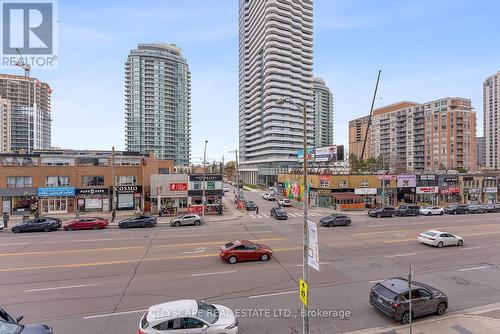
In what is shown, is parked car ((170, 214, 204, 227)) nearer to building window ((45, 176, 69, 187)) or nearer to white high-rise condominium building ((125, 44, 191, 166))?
building window ((45, 176, 69, 187))

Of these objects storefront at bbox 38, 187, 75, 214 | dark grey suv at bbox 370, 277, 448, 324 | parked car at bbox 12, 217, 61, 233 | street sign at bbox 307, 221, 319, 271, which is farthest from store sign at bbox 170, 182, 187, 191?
street sign at bbox 307, 221, 319, 271

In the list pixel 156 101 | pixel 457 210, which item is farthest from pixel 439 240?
pixel 156 101

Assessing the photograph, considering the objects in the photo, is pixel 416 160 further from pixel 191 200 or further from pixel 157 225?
pixel 157 225

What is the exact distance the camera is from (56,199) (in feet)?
133

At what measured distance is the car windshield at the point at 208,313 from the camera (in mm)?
9352

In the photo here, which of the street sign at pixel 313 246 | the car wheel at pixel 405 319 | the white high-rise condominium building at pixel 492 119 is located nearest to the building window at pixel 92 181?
the street sign at pixel 313 246

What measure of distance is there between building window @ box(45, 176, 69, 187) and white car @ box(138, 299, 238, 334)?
38.8m

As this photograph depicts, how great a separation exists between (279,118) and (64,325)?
417 feet

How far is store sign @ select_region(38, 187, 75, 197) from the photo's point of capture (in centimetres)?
3972

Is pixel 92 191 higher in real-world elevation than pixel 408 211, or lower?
higher

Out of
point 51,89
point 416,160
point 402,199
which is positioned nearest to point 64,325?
point 402,199

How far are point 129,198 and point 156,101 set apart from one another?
127 metres

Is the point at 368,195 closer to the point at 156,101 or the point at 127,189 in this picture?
the point at 127,189

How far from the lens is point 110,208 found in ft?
139
